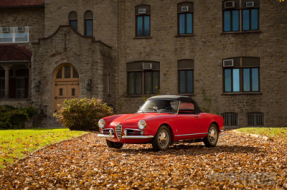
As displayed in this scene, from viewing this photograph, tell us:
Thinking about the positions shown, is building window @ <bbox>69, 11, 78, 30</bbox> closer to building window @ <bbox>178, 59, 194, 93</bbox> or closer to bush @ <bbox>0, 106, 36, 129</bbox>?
→ bush @ <bbox>0, 106, 36, 129</bbox>

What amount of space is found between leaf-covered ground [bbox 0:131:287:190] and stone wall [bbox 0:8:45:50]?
662 inches

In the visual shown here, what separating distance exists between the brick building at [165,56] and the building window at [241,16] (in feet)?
0.19

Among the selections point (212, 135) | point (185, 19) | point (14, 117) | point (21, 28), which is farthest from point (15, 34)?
point (212, 135)

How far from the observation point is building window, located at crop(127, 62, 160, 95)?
23312mm

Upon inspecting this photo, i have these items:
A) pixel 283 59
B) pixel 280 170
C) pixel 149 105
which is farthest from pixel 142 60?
pixel 280 170

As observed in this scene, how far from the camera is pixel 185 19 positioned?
76.2ft

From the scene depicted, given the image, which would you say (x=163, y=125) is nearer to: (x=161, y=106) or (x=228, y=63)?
(x=161, y=106)

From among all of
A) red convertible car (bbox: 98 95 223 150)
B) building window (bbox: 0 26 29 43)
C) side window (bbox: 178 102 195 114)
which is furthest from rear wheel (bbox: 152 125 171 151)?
building window (bbox: 0 26 29 43)

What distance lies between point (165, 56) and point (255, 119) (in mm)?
6510

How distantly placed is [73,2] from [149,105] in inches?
608

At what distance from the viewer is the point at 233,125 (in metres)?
22.2

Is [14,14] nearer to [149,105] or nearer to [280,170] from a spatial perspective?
[149,105]

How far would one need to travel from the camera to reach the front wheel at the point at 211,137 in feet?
36.7

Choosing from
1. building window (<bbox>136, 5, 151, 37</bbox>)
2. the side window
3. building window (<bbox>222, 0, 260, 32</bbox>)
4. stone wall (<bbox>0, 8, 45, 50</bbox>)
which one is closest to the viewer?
the side window
